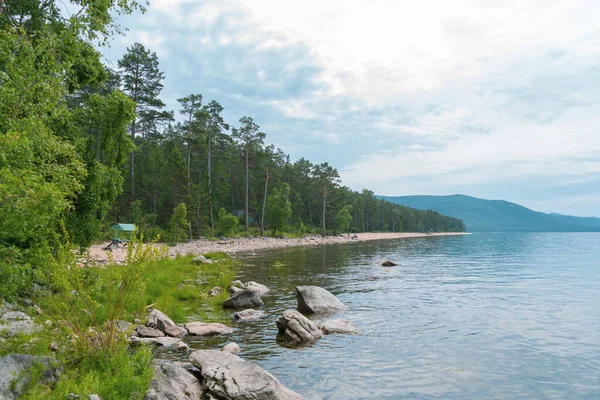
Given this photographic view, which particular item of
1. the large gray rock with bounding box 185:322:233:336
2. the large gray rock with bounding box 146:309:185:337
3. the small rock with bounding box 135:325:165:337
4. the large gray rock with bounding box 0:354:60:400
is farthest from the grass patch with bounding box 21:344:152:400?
the large gray rock with bounding box 185:322:233:336

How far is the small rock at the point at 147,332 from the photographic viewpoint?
414 inches

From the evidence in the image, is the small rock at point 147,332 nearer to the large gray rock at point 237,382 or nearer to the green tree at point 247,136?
the large gray rock at point 237,382

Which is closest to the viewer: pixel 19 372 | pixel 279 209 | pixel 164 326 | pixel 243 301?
pixel 19 372

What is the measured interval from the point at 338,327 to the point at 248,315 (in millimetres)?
3579

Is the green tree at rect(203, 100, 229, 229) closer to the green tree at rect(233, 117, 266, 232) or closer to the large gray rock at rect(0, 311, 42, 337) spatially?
the green tree at rect(233, 117, 266, 232)

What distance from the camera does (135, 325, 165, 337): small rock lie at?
10523 millimetres

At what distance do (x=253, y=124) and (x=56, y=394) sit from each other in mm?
60198

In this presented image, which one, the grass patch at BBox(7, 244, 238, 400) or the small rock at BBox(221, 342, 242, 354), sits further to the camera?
the small rock at BBox(221, 342, 242, 354)

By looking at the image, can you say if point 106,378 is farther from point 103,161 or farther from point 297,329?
point 103,161

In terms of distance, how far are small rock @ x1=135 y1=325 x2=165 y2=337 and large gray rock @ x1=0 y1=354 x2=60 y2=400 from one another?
4317 mm

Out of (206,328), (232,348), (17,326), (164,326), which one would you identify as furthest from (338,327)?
(17,326)

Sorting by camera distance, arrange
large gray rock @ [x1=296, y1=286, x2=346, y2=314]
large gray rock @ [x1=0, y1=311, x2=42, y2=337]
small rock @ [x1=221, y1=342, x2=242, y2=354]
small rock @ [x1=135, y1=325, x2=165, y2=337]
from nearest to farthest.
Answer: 1. large gray rock @ [x1=0, y1=311, x2=42, y2=337]
2. small rock @ [x1=221, y1=342, x2=242, y2=354]
3. small rock @ [x1=135, y1=325, x2=165, y2=337]
4. large gray rock @ [x1=296, y1=286, x2=346, y2=314]

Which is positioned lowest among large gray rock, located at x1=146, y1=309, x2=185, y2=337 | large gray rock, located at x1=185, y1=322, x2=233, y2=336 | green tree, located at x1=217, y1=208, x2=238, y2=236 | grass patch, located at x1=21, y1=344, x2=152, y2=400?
large gray rock, located at x1=185, y1=322, x2=233, y2=336

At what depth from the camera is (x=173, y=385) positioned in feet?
21.6
